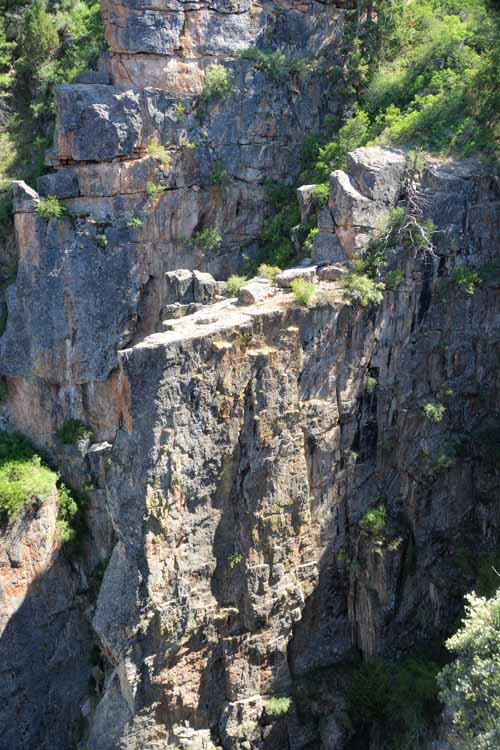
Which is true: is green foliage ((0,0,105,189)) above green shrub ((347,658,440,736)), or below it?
above

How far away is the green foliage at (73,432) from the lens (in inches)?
827

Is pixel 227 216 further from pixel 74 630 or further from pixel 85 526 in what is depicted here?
pixel 74 630

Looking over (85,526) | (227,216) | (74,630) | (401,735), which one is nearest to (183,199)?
(227,216)

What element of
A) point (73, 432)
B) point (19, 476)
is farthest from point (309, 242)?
point (19, 476)

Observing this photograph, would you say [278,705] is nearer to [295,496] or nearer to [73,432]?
[295,496]

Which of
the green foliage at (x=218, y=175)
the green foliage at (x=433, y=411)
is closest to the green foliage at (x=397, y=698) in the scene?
the green foliage at (x=433, y=411)

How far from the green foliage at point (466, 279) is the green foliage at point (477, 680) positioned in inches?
269

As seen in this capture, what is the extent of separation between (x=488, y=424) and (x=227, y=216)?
9314mm

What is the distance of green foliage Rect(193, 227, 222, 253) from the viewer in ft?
67.7

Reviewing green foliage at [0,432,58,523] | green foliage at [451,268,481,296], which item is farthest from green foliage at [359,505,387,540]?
green foliage at [0,432,58,523]

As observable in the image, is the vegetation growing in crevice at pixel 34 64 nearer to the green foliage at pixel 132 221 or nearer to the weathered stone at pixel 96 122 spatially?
the weathered stone at pixel 96 122

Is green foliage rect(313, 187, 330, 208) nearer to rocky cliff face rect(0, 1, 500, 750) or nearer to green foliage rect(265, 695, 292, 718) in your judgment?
rocky cliff face rect(0, 1, 500, 750)

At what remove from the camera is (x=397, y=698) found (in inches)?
603

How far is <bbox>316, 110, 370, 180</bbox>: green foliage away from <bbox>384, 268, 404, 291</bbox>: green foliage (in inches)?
152
